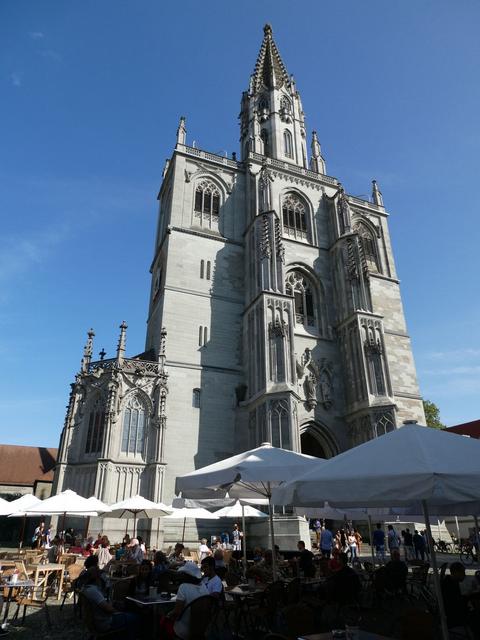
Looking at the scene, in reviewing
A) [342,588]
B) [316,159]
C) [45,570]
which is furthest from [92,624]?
[316,159]

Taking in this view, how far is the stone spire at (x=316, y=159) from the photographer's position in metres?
37.6

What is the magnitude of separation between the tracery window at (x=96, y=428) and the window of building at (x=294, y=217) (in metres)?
16.5

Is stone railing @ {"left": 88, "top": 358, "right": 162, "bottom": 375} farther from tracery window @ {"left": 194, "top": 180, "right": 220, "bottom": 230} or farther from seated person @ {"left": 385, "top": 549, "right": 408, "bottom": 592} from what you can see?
seated person @ {"left": 385, "top": 549, "right": 408, "bottom": 592}

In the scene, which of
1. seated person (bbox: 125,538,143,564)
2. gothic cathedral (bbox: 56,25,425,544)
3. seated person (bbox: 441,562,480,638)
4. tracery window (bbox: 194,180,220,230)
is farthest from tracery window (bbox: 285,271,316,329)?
seated person (bbox: 441,562,480,638)

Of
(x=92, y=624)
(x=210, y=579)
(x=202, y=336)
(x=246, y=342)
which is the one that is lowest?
(x=92, y=624)

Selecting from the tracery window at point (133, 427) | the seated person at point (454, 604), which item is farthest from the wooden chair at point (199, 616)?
the tracery window at point (133, 427)

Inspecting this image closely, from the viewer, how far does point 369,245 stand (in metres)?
33.0

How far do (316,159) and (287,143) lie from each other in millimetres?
3175

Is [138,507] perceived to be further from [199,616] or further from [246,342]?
[246,342]

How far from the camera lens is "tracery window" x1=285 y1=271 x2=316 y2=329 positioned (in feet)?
90.0

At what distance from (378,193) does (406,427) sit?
110 ft

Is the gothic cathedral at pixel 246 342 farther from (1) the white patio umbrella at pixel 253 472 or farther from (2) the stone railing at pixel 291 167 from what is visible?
(1) the white patio umbrella at pixel 253 472

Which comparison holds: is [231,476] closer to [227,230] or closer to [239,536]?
[239,536]

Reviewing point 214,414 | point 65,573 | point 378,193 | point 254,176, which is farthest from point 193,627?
point 378,193
